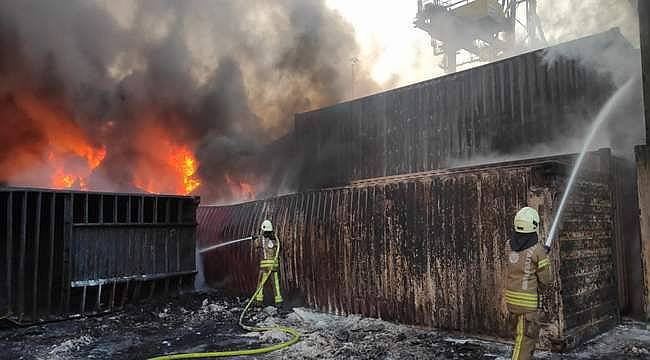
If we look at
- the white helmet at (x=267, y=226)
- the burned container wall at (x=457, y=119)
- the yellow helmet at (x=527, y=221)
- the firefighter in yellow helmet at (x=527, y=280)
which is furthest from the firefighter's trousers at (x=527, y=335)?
the burned container wall at (x=457, y=119)

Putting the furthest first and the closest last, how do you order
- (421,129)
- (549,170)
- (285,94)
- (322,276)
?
(285,94) < (421,129) < (322,276) < (549,170)

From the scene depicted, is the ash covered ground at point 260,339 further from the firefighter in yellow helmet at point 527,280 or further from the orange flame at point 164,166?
the orange flame at point 164,166

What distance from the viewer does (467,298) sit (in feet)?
22.4

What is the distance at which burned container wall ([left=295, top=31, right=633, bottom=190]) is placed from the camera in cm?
1013

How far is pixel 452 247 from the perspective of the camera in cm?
703

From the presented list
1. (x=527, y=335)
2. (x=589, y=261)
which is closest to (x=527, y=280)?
(x=527, y=335)

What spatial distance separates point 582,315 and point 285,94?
68.8ft

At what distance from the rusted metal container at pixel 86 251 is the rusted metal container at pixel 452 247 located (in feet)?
10.6

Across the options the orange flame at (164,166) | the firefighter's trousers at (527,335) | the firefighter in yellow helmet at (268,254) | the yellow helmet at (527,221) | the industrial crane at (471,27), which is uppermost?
the industrial crane at (471,27)

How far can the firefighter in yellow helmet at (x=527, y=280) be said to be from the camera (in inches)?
195

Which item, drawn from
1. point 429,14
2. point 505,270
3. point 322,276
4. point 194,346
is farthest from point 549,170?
point 429,14

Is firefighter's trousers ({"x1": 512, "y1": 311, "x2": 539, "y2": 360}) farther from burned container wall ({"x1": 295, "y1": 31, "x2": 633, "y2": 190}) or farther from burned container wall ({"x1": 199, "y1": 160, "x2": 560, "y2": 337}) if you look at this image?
burned container wall ({"x1": 295, "y1": 31, "x2": 633, "y2": 190})

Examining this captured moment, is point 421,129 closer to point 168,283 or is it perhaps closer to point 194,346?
point 168,283

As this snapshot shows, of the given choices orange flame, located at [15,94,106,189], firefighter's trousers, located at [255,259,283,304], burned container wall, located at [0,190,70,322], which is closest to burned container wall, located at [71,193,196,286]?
burned container wall, located at [0,190,70,322]
